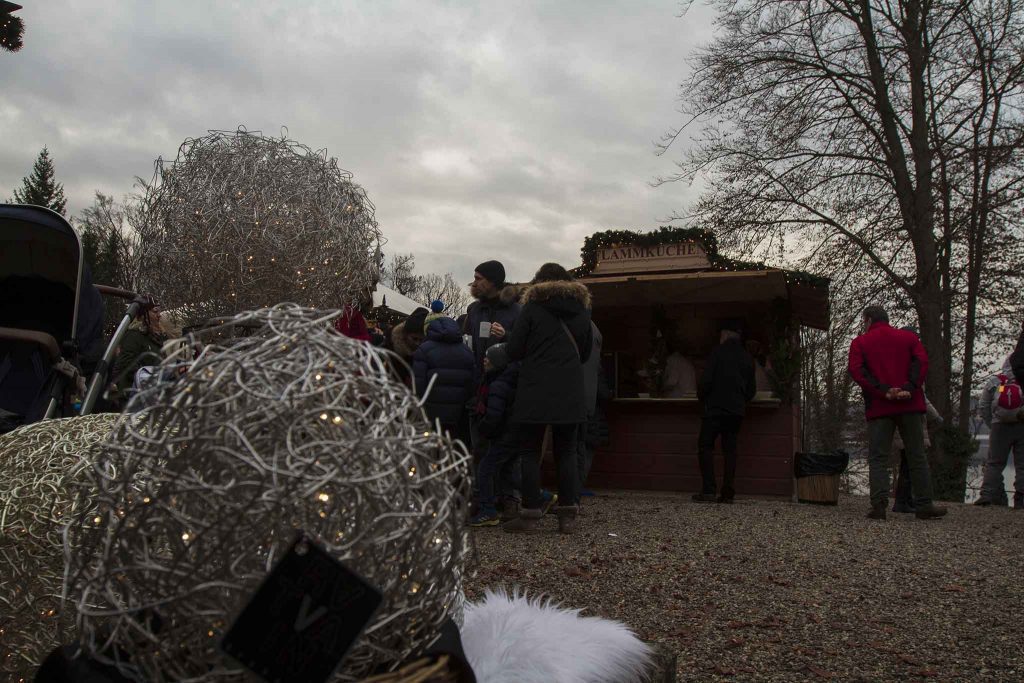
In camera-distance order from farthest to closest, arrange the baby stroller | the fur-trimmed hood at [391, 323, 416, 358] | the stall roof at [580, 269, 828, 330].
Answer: the stall roof at [580, 269, 828, 330] → the fur-trimmed hood at [391, 323, 416, 358] → the baby stroller

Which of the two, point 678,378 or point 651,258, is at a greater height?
point 651,258

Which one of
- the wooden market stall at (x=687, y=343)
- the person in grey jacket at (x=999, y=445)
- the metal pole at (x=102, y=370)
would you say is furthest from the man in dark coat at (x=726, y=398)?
the metal pole at (x=102, y=370)

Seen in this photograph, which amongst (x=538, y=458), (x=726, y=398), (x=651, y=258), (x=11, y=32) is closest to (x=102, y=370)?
(x=538, y=458)

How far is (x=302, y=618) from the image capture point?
117 centimetres

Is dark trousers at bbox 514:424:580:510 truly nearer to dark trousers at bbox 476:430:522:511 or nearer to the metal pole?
dark trousers at bbox 476:430:522:511

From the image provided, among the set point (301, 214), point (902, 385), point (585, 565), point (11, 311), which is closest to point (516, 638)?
point (301, 214)

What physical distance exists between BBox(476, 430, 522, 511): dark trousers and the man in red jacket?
330 cm

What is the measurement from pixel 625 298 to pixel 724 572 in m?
6.18

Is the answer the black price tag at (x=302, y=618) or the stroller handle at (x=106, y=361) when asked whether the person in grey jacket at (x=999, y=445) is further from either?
the black price tag at (x=302, y=618)

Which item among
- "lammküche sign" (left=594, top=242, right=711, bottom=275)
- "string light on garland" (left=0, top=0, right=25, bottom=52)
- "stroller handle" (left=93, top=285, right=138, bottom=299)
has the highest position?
"string light on garland" (left=0, top=0, right=25, bottom=52)

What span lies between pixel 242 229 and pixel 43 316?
83.4 inches

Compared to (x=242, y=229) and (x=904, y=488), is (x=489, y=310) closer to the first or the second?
(x=242, y=229)

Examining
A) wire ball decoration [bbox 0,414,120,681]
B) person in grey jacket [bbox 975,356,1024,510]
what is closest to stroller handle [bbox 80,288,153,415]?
wire ball decoration [bbox 0,414,120,681]

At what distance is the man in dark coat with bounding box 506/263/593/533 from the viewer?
241 inches
